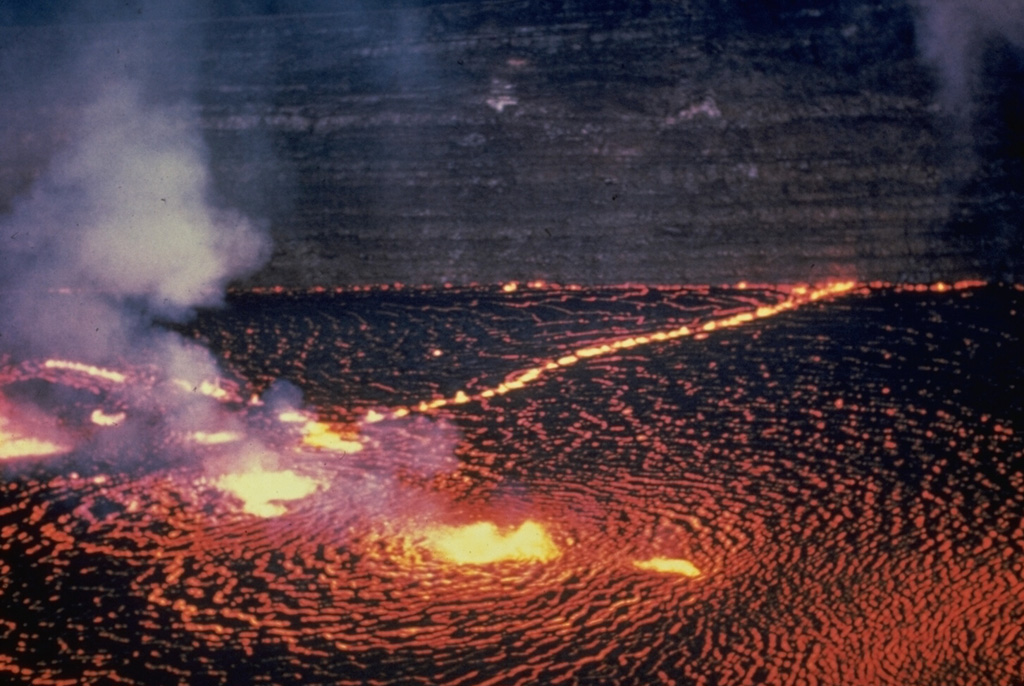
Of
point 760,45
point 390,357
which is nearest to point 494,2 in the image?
point 760,45

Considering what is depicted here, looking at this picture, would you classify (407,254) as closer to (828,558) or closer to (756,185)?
(756,185)

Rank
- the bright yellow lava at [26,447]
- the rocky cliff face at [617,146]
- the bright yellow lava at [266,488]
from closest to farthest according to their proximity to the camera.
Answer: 1. the bright yellow lava at [266,488]
2. the bright yellow lava at [26,447]
3. the rocky cliff face at [617,146]

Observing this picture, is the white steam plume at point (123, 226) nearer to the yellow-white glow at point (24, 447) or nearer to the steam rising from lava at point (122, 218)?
the steam rising from lava at point (122, 218)

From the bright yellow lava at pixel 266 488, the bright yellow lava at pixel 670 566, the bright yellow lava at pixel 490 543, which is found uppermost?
the bright yellow lava at pixel 266 488

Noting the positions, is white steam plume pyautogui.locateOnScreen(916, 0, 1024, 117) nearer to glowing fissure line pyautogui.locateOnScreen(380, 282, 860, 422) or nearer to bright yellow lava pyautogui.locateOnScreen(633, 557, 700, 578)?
glowing fissure line pyautogui.locateOnScreen(380, 282, 860, 422)

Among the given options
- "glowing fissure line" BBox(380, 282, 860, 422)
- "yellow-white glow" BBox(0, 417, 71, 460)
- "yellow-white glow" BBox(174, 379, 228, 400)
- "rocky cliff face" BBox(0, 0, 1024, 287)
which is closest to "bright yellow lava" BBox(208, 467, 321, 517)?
"glowing fissure line" BBox(380, 282, 860, 422)

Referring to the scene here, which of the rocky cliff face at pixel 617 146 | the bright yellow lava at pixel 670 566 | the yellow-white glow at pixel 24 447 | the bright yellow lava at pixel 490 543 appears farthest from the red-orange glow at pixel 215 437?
the rocky cliff face at pixel 617 146

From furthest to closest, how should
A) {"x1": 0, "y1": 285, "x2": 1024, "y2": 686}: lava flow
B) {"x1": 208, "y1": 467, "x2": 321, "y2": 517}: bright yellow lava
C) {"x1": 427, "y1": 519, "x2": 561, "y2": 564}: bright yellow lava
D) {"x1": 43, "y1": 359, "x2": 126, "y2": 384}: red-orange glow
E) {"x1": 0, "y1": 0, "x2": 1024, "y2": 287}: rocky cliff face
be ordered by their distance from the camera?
{"x1": 0, "y1": 0, "x2": 1024, "y2": 287}: rocky cliff face, {"x1": 43, "y1": 359, "x2": 126, "y2": 384}: red-orange glow, {"x1": 208, "y1": 467, "x2": 321, "y2": 517}: bright yellow lava, {"x1": 427, "y1": 519, "x2": 561, "y2": 564}: bright yellow lava, {"x1": 0, "y1": 285, "x2": 1024, "y2": 686}: lava flow
